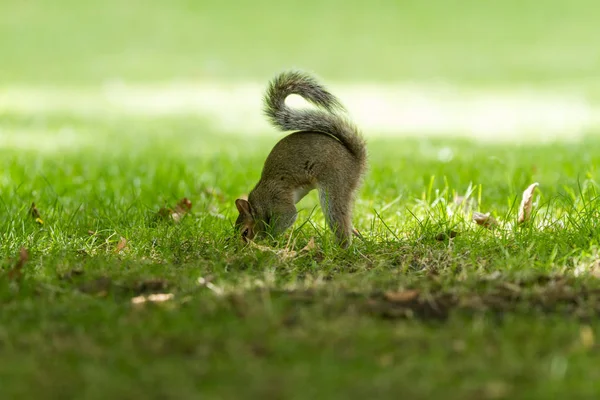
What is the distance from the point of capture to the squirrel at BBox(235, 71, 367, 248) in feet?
16.1

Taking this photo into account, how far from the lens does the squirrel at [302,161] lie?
490cm

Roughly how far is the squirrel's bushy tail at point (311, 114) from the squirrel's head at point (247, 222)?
19.3 inches

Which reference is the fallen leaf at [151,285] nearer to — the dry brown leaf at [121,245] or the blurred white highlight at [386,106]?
the dry brown leaf at [121,245]

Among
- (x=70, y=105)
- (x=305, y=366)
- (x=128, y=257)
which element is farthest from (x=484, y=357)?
(x=70, y=105)

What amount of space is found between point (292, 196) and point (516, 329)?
208 centimetres

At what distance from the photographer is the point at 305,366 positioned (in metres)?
2.86

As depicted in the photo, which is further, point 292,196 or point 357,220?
point 357,220

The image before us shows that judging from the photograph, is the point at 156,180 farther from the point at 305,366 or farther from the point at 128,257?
the point at 305,366

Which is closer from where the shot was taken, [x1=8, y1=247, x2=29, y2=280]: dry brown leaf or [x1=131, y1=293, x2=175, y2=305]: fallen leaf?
[x1=131, y1=293, x2=175, y2=305]: fallen leaf

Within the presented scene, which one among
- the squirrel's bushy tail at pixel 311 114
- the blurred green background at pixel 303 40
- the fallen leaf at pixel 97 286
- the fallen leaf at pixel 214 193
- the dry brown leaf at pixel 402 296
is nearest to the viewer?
the dry brown leaf at pixel 402 296

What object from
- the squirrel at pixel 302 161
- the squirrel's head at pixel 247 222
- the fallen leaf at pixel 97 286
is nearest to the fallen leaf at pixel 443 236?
the squirrel at pixel 302 161

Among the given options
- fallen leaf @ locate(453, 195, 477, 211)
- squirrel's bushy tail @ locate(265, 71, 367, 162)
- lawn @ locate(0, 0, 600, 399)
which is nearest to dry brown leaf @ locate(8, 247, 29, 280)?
lawn @ locate(0, 0, 600, 399)

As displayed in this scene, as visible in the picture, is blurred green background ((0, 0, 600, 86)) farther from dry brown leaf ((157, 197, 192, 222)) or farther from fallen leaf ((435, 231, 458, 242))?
fallen leaf ((435, 231, 458, 242))

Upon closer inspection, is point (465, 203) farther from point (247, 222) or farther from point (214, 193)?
point (214, 193)
